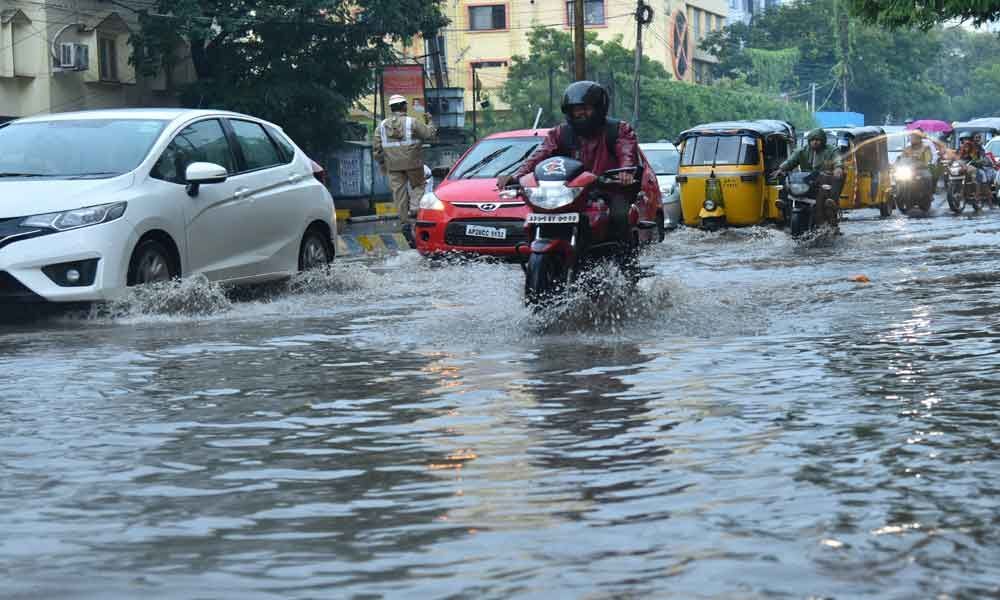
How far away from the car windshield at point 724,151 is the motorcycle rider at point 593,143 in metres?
16.5

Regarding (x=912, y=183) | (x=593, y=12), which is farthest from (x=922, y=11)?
(x=593, y=12)

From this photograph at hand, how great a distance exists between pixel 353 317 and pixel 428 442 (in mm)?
5751

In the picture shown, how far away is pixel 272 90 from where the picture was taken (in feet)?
131

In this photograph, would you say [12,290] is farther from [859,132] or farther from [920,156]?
[859,132]

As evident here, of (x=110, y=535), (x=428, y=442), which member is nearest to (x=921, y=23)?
(x=428, y=442)

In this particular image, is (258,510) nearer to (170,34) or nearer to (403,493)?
(403,493)

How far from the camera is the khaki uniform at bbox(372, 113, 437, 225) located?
72.5 ft

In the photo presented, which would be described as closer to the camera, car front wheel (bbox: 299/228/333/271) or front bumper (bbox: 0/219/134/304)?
front bumper (bbox: 0/219/134/304)

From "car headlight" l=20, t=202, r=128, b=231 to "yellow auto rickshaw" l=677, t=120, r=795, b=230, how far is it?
1669 centimetres

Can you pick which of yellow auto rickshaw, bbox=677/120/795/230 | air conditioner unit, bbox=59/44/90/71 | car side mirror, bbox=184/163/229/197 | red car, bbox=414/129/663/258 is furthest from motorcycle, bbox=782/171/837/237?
air conditioner unit, bbox=59/44/90/71

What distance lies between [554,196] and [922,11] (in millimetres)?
16604

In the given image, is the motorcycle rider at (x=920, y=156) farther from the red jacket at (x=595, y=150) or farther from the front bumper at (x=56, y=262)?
the front bumper at (x=56, y=262)

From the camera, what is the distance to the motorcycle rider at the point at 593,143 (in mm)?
11453

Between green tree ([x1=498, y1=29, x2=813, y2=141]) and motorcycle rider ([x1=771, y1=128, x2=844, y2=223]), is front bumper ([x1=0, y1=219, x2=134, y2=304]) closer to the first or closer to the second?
motorcycle rider ([x1=771, y1=128, x2=844, y2=223])
